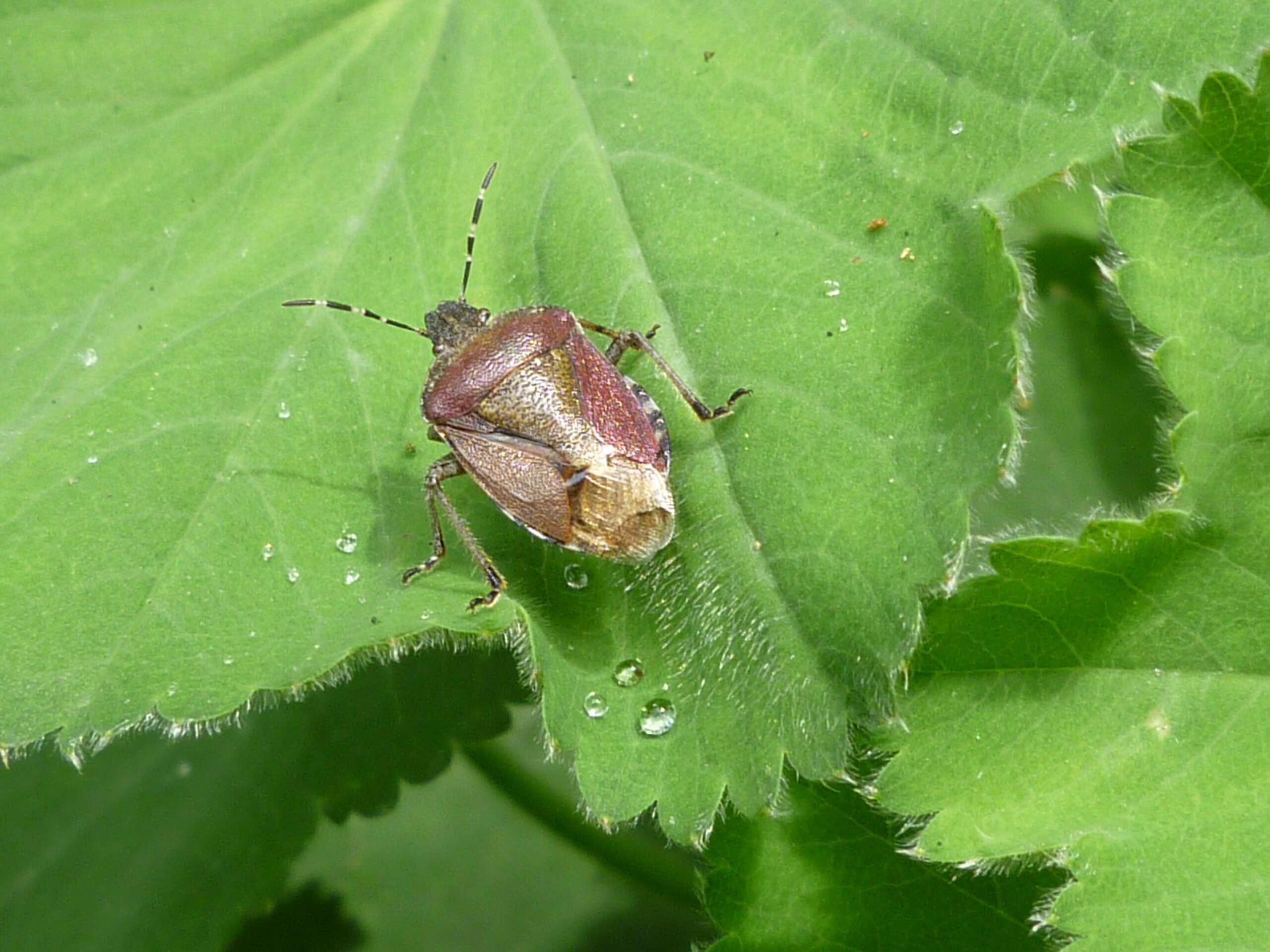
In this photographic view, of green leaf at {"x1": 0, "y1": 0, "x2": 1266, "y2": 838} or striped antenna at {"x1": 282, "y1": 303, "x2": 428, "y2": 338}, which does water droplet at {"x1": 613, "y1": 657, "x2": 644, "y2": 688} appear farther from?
striped antenna at {"x1": 282, "y1": 303, "x2": 428, "y2": 338}

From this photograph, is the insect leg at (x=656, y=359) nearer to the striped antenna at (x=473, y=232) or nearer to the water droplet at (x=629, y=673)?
the striped antenna at (x=473, y=232)

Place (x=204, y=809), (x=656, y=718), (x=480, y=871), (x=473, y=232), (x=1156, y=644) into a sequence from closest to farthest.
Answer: (x=1156, y=644), (x=656, y=718), (x=473, y=232), (x=204, y=809), (x=480, y=871)

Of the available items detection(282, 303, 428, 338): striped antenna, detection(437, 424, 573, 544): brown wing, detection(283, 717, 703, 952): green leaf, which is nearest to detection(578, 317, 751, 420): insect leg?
detection(437, 424, 573, 544): brown wing

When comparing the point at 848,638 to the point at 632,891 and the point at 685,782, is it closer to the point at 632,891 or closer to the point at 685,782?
the point at 685,782

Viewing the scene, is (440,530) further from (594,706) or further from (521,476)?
(594,706)

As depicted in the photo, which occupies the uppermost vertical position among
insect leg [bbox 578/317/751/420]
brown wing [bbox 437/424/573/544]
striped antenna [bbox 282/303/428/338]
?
insect leg [bbox 578/317/751/420]

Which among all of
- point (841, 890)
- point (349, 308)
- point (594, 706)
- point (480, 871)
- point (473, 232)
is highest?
point (473, 232)

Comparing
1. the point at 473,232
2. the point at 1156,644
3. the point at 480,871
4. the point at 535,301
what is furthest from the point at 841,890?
the point at 473,232

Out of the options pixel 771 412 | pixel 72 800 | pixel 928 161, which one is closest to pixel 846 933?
pixel 771 412
